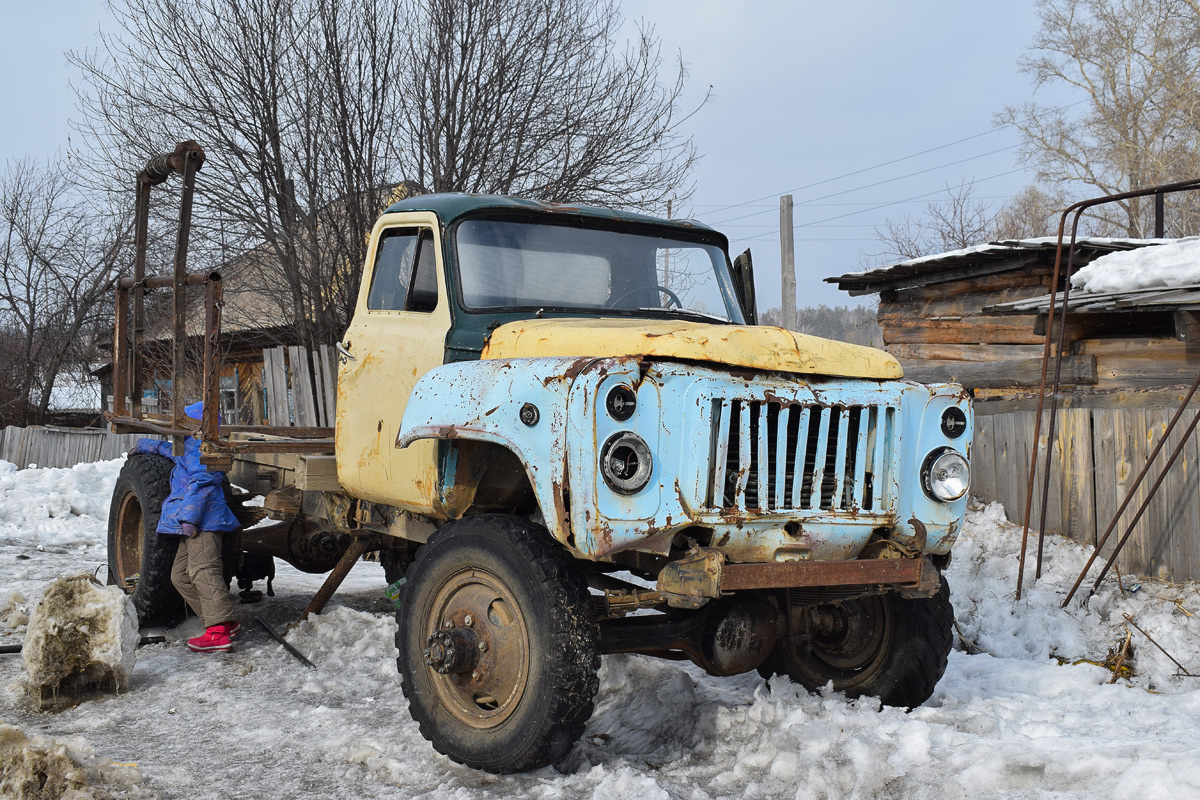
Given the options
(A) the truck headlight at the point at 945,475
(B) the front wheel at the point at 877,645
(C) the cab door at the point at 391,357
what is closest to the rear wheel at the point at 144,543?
(C) the cab door at the point at 391,357

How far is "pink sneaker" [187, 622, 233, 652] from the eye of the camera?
20.4 feet

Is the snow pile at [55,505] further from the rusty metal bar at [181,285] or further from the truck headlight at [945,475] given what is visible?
the truck headlight at [945,475]

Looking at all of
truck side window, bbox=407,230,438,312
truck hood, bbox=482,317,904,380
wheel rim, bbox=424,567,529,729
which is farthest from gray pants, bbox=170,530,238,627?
truck hood, bbox=482,317,904,380

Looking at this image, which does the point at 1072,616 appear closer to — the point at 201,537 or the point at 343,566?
the point at 343,566

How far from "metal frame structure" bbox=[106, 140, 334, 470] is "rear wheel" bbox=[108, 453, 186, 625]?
35 centimetres

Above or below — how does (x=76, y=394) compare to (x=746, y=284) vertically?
below

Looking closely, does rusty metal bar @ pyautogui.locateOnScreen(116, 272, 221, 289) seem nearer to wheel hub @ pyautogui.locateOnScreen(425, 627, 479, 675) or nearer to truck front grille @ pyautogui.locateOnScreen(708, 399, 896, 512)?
wheel hub @ pyautogui.locateOnScreen(425, 627, 479, 675)

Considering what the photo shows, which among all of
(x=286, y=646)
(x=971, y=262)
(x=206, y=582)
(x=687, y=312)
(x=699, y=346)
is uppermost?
(x=971, y=262)

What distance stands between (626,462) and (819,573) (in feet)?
2.83

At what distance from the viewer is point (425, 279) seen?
16.7 ft

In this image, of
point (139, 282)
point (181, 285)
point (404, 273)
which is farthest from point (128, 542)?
point (404, 273)

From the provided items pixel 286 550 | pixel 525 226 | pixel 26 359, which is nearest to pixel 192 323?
pixel 26 359

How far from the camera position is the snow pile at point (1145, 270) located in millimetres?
7555

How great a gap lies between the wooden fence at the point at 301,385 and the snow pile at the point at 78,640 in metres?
6.22
